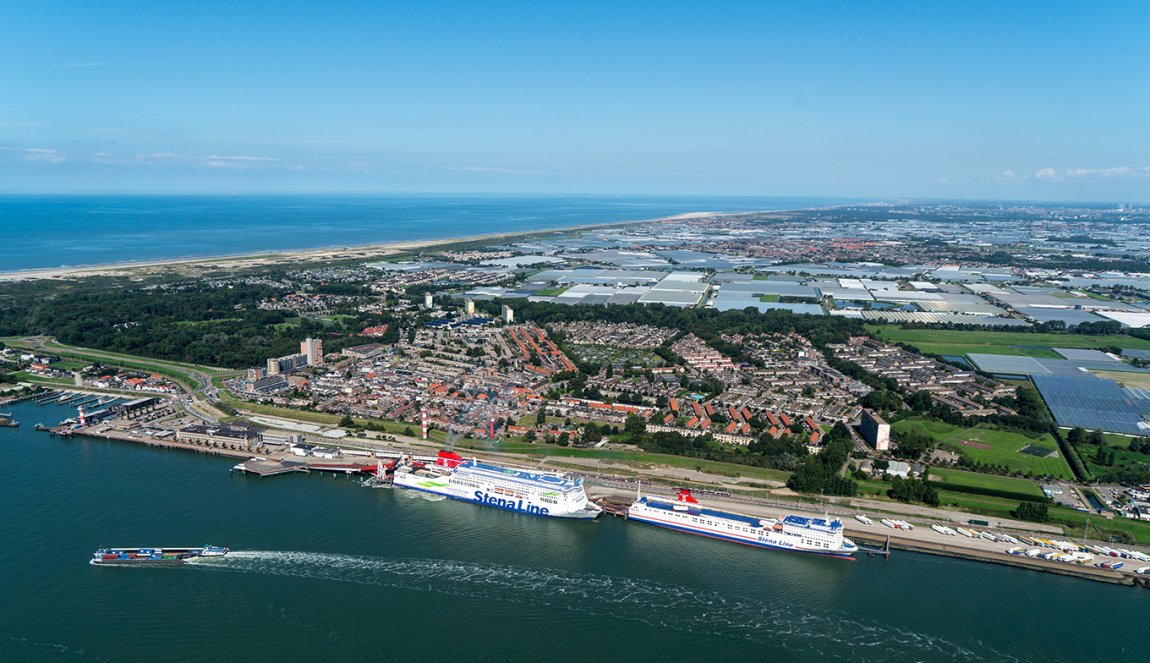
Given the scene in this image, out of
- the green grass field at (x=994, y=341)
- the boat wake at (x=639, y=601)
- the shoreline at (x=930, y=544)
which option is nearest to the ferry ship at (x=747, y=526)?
the shoreline at (x=930, y=544)

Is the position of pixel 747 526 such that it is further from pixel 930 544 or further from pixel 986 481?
pixel 986 481

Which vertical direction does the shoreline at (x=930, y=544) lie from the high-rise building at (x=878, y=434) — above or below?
below

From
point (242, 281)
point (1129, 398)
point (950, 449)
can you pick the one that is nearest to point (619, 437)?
point (950, 449)

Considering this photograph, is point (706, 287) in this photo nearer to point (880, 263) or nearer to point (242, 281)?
point (880, 263)

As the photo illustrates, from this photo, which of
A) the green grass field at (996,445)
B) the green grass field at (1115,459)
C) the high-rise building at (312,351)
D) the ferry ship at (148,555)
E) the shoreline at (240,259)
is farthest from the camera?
the shoreline at (240,259)

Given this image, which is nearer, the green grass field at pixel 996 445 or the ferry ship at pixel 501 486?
the ferry ship at pixel 501 486

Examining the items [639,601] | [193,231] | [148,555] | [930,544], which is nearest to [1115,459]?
[930,544]

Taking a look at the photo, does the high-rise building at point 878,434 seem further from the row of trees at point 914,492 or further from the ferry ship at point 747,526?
the ferry ship at point 747,526
